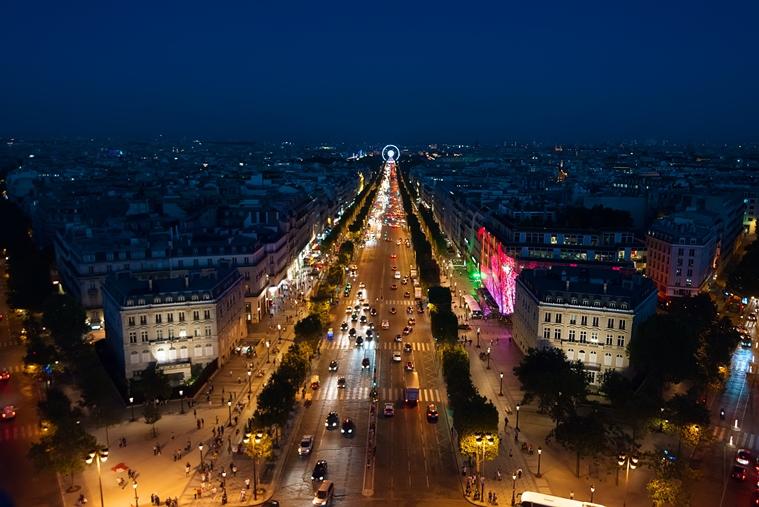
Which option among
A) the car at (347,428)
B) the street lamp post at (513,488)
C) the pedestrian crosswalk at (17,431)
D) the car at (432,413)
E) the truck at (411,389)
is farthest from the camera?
the truck at (411,389)

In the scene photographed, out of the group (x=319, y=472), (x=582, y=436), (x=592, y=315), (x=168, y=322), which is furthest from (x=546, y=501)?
(x=168, y=322)

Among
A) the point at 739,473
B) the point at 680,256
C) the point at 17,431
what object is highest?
the point at 680,256

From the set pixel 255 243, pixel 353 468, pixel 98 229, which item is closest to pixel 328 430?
pixel 353 468

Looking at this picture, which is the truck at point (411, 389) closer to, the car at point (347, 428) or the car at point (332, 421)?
the car at point (347, 428)

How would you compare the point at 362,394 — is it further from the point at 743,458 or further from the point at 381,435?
the point at 743,458

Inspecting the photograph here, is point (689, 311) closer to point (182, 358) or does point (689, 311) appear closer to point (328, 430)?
point (328, 430)

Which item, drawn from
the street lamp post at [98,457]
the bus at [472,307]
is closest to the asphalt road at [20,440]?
the street lamp post at [98,457]

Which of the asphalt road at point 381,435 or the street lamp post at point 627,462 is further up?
the street lamp post at point 627,462

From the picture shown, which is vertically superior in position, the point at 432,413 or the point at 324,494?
the point at 324,494
